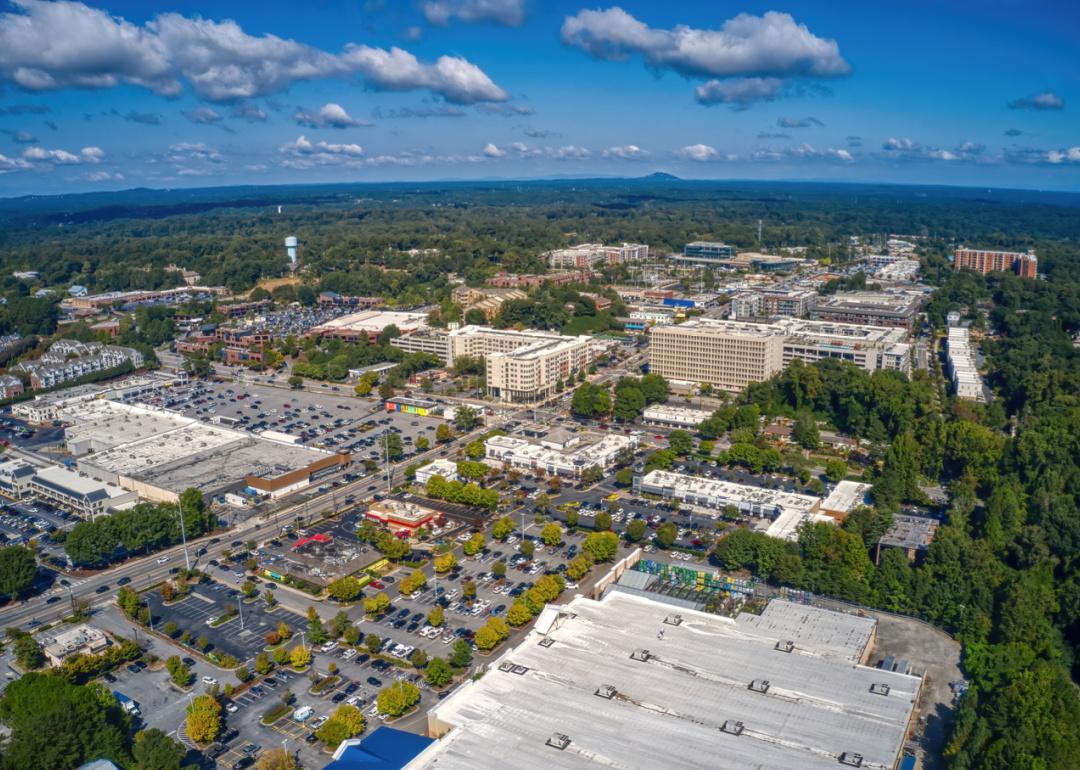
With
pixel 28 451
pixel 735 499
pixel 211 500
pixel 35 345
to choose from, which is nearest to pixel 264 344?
pixel 35 345

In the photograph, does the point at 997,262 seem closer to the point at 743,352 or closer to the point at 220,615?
the point at 743,352

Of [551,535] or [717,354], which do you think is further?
[717,354]

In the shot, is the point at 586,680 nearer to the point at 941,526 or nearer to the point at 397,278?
the point at 941,526

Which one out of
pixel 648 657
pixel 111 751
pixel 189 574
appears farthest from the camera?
pixel 189 574

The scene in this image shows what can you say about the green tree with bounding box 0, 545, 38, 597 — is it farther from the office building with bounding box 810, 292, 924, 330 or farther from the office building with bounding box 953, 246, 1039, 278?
the office building with bounding box 953, 246, 1039, 278

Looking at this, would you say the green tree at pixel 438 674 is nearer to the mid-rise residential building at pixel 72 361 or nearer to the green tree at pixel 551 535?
the green tree at pixel 551 535

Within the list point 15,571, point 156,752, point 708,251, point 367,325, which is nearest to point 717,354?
point 367,325

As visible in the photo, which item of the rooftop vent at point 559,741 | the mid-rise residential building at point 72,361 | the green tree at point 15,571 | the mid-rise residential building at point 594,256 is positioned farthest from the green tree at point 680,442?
the mid-rise residential building at point 594,256
